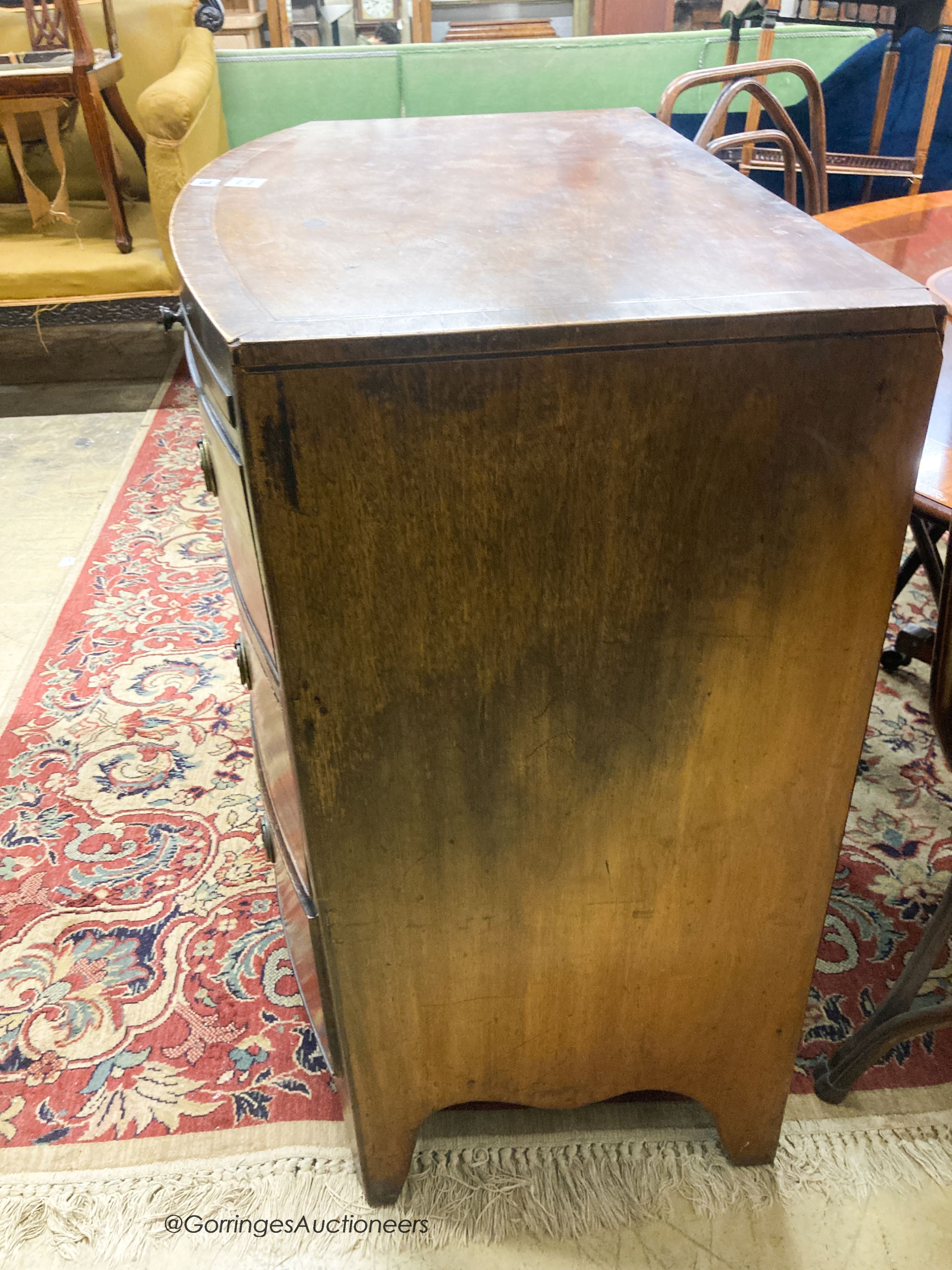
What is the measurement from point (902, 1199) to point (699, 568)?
823 mm

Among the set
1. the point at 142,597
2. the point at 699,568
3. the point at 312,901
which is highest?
the point at 699,568

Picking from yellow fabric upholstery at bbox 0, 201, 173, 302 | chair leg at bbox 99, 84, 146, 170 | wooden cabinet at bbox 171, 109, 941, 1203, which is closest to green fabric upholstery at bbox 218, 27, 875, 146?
chair leg at bbox 99, 84, 146, 170

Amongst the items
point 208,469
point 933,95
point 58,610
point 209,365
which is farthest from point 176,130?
point 933,95

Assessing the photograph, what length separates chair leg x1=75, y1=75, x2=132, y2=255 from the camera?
116 inches

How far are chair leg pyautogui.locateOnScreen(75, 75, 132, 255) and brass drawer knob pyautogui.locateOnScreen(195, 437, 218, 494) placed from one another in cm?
244

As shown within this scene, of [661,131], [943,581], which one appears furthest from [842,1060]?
[661,131]

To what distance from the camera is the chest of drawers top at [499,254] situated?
0.60m

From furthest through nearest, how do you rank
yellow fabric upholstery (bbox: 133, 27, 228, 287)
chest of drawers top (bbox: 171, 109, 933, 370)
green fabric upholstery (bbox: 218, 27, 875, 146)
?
green fabric upholstery (bbox: 218, 27, 875, 146) < yellow fabric upholstery (bbox: 133, 27, 228, 287) < chest of drawers top (bbox: 171, 109, 933, 370)

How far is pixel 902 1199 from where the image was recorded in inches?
41.6

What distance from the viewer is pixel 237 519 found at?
2.75 feet

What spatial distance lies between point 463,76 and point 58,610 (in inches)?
92.2

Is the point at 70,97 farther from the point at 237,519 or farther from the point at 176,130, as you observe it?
the point at 237,519

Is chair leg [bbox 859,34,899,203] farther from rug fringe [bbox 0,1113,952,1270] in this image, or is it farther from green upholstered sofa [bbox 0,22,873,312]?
rug fringe [bbox 0,1113,952,1270]

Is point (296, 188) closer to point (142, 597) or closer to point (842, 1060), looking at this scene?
point (842, 1060)
